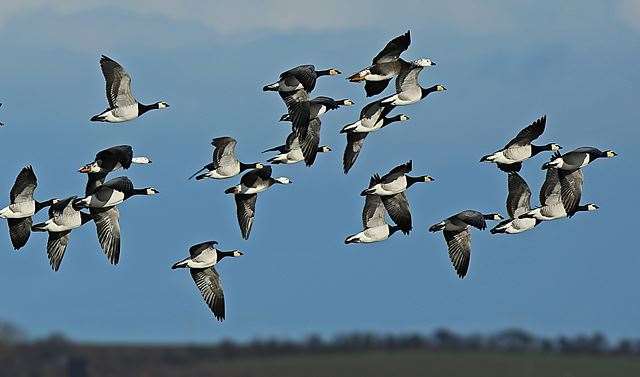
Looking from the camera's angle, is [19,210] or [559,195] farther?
[559,195]

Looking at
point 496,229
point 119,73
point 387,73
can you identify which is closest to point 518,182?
point 496,229

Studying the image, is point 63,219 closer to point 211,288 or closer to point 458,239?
point 211,288

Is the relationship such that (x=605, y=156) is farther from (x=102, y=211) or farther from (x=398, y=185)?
(x=102, y=211)

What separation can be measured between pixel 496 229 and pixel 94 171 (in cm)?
919

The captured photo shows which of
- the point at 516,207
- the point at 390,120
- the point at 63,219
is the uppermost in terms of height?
the point at 390,120

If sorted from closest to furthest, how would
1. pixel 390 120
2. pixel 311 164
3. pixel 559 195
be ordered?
pixel 311 164
pixel 559 195
pixel 390 120

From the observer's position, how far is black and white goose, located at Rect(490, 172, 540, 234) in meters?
42.8

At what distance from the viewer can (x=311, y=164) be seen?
131 feet

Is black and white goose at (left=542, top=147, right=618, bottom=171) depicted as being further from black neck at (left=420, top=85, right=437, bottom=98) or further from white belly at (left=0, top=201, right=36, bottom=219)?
white belly at (left=0, top=201, right=36, bottom=219)

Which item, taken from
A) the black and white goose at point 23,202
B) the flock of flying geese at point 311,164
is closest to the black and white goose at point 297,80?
the flock of flying geese at point 311,164

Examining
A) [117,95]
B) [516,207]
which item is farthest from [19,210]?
[516,207]

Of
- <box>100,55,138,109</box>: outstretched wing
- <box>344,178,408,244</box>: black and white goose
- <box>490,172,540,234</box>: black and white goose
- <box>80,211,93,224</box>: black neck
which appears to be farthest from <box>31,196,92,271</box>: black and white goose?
<box>490,172,540,234</box>: black and white goose

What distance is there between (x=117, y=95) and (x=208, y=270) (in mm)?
4366

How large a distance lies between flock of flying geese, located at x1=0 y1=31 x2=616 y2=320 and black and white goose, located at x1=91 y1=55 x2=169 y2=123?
0.02 metres
